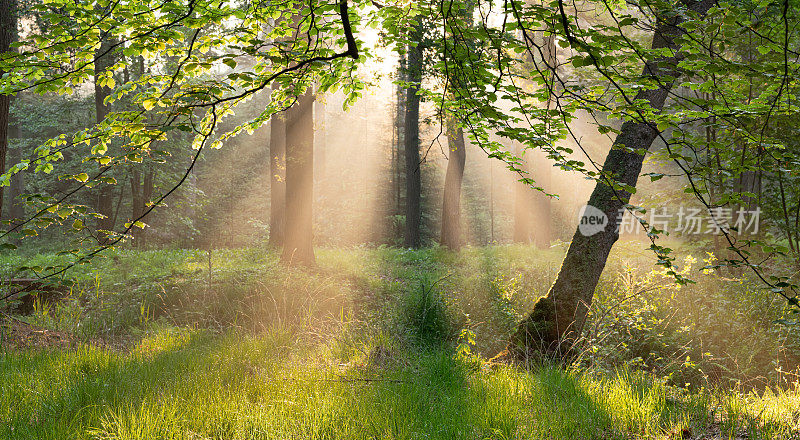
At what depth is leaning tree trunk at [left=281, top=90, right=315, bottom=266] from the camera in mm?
10695

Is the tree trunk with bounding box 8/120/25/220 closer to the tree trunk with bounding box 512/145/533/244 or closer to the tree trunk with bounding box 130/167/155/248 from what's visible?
the tree trunk with bounding box 130/167/155/248

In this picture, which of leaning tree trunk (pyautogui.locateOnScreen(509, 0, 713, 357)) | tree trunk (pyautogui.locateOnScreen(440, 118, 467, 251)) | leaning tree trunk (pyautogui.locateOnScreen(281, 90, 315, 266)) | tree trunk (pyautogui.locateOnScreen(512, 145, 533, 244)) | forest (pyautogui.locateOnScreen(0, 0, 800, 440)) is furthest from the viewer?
tree trunk (pyautogui.locateOnScreen(512, 145, 533, 244))

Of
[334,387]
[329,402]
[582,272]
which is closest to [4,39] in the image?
[334,387]

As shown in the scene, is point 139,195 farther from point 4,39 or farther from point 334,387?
point 334,387

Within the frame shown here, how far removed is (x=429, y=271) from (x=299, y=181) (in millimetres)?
4052

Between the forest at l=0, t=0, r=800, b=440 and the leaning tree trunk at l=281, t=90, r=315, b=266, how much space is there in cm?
5

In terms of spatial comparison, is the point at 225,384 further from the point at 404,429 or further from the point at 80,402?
the point at 404,429

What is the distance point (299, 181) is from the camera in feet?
35.8

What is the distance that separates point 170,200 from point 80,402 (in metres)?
19.5

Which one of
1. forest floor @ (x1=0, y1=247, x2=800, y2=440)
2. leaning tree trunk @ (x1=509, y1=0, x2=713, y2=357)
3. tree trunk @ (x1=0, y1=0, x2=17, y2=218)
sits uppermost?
tree trunk @ (x1=0, y1=0, x2=17, y2=218)

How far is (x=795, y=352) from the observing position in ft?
22.0

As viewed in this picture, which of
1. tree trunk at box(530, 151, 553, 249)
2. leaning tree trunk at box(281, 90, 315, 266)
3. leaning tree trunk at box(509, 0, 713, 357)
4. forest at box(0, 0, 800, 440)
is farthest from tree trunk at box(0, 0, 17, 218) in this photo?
tree trunk at box(530, 151, 553, 249)

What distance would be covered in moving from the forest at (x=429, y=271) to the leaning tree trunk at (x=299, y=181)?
5cm

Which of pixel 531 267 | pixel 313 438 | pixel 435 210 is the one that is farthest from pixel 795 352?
pixel 435 210
